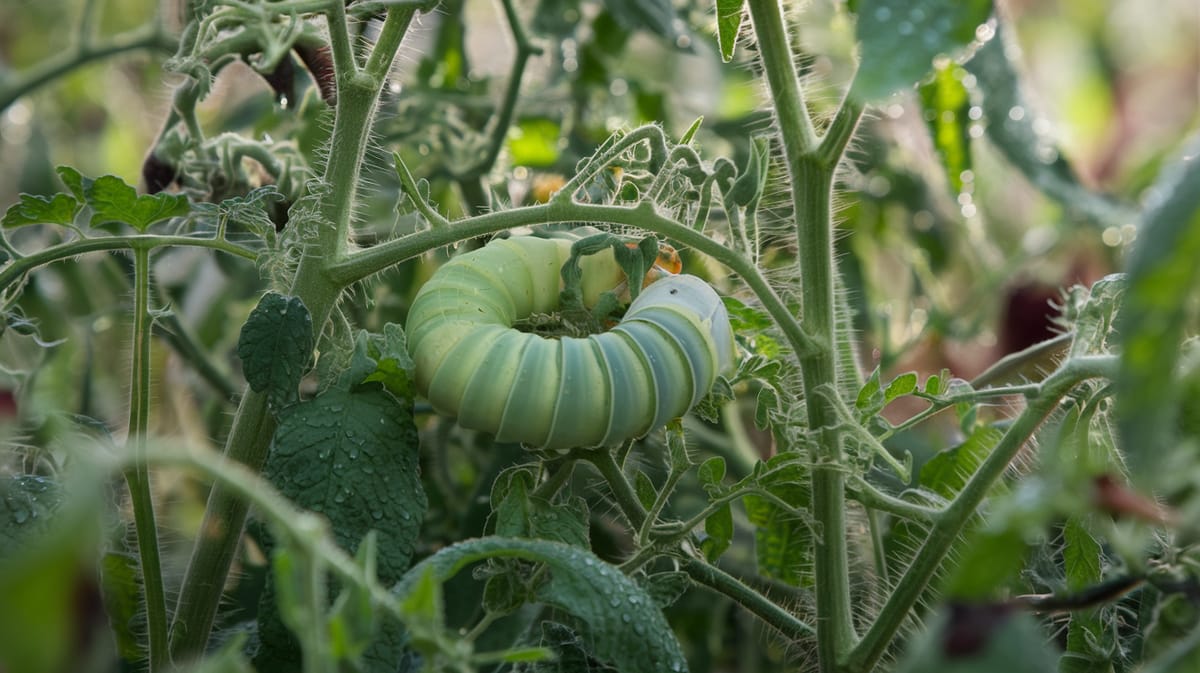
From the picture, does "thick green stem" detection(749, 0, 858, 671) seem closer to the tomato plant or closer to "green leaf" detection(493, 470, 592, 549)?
the tomato plant

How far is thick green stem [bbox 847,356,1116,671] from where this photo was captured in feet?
2.30

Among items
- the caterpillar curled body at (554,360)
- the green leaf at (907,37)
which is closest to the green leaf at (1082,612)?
the caterpillar curled body at (554,360)

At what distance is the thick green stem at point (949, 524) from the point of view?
2.30ft

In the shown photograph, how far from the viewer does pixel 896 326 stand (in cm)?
163

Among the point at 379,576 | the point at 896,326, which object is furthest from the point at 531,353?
the point at 896,326

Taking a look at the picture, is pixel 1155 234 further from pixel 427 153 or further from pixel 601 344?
pixel 427 153

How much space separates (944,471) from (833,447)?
213 millimetres

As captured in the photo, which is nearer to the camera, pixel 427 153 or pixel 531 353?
pixel 531 353

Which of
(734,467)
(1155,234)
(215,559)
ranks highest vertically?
(1155,234)

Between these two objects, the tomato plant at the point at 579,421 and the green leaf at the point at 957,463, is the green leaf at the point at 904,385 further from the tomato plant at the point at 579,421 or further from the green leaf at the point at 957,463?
the green leaf at the point at 957,463

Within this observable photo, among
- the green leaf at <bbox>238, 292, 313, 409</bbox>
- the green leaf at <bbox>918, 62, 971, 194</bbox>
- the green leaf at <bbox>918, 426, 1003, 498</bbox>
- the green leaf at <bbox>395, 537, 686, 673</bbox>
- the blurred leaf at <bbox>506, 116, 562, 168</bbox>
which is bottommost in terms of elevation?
the green leaf at <bbox>918, 426, 1003, 498</bbox>

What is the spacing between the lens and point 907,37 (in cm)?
52

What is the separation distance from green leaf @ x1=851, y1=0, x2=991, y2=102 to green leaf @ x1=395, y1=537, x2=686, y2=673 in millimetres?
271

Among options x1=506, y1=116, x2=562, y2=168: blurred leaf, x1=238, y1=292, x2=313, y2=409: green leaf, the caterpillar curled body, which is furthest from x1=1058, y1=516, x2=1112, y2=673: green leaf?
x1=506, y1=116, x2=562, y2=168: blurred leaf
